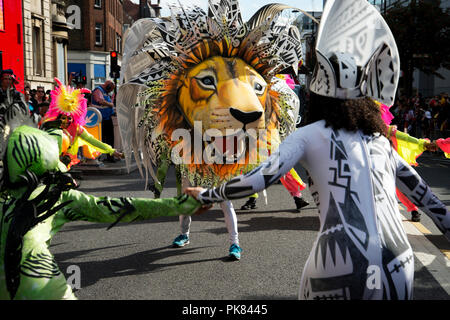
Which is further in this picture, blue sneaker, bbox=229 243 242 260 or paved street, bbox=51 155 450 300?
blue sneaker, bbox=229 243 242 260

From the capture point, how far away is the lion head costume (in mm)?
4141

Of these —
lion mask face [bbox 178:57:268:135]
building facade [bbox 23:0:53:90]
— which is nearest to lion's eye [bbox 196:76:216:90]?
lion mask face [bbox 178:57:268:135]

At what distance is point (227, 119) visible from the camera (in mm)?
4051

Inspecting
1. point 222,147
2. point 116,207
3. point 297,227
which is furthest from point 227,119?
point 297,227

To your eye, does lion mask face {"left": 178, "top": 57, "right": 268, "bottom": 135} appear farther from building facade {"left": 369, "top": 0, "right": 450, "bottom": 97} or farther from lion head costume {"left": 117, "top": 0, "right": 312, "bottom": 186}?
building facade {"left": 369, "top": 0, "right": 450, "bottom": 97}

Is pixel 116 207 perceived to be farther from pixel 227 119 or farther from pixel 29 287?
pixel 227 119

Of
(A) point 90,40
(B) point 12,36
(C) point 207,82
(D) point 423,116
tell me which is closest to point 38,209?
(C) point 207,82

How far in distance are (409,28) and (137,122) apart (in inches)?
1141

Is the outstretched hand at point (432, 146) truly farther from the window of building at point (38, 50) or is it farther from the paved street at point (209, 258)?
the window of building at point (38, 50)

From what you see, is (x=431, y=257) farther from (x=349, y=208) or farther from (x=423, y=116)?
(x=423, y=116)

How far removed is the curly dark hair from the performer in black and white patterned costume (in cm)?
1

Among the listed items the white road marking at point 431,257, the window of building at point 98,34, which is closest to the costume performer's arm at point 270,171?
the white road marking at point 431,257

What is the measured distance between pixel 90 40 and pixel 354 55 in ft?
160

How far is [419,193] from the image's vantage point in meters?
2.59
